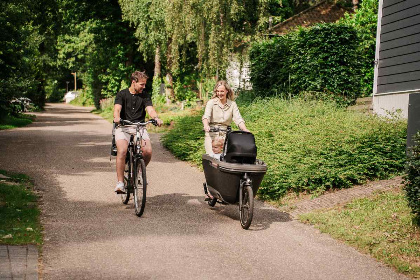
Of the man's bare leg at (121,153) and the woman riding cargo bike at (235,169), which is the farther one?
the man's bare leg at (121,153)

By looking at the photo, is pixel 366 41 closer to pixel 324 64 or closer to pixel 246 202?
pixel 324 64

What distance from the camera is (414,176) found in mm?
6500

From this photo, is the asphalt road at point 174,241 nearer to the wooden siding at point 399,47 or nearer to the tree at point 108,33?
the wooden siding at point 399,47

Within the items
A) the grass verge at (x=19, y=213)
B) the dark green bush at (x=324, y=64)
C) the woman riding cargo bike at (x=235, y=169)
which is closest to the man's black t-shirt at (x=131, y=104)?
the woman riding cargo bike at (x=235, y=169)

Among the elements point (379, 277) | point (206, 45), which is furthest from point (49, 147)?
point (379, 277)

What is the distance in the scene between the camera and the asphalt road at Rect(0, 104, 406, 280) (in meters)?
5.30

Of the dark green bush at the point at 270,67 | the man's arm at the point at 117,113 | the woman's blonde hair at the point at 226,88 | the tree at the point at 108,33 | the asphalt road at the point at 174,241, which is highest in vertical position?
the tree at the point at 108,33

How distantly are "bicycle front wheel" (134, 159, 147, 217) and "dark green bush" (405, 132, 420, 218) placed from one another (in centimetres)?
351

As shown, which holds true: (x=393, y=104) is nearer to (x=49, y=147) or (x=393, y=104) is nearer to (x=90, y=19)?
(x=49, y=147)

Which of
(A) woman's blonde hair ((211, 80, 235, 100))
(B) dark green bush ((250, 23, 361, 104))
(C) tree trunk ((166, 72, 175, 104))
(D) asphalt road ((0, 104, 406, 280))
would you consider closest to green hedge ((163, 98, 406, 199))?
(D) asphalt road ((0, 104, 406, 280))

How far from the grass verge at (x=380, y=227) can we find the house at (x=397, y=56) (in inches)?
243

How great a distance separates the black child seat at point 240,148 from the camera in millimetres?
7211

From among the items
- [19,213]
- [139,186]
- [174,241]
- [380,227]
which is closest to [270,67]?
[139,186]

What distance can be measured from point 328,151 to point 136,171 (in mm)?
3667
